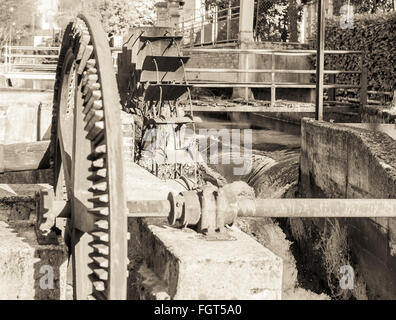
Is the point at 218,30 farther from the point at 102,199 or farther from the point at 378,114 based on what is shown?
the point at 102,199

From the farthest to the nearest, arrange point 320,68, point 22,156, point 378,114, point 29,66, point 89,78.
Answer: point 29,66, point 378,114, point 320,68, point 22,156, point 89,78

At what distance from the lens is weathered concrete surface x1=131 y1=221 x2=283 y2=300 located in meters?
3.00

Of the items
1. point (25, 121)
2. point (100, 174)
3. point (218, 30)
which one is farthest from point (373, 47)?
Answer: point (100, 174)

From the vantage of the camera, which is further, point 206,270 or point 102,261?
point 206,270

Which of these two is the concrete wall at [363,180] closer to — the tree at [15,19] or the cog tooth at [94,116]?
the cog tooth at [94,116]

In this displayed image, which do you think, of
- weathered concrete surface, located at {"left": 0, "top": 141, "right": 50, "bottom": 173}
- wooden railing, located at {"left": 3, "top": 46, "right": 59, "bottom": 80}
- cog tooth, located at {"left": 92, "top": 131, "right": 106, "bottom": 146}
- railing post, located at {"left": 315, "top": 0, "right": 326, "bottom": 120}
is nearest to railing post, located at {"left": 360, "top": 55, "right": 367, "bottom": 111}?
railing post, located at {"left": 315, "top": 0, "right": 326, "bottom": 120}

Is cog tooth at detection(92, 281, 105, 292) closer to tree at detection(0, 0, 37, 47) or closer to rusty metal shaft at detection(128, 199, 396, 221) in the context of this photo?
rusty metal shaft at detection(128, 199, 396, 221)

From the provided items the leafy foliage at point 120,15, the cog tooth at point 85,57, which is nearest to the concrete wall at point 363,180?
the cog tooth at point 85,57

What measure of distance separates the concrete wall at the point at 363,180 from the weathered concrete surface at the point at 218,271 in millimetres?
3856

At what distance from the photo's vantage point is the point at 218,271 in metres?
3.02

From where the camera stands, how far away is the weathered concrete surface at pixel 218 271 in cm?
300

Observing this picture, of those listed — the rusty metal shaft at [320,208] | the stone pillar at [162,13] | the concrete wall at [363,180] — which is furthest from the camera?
the stone pillar at [162,13]

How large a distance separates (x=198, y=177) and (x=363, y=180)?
13.5ft
